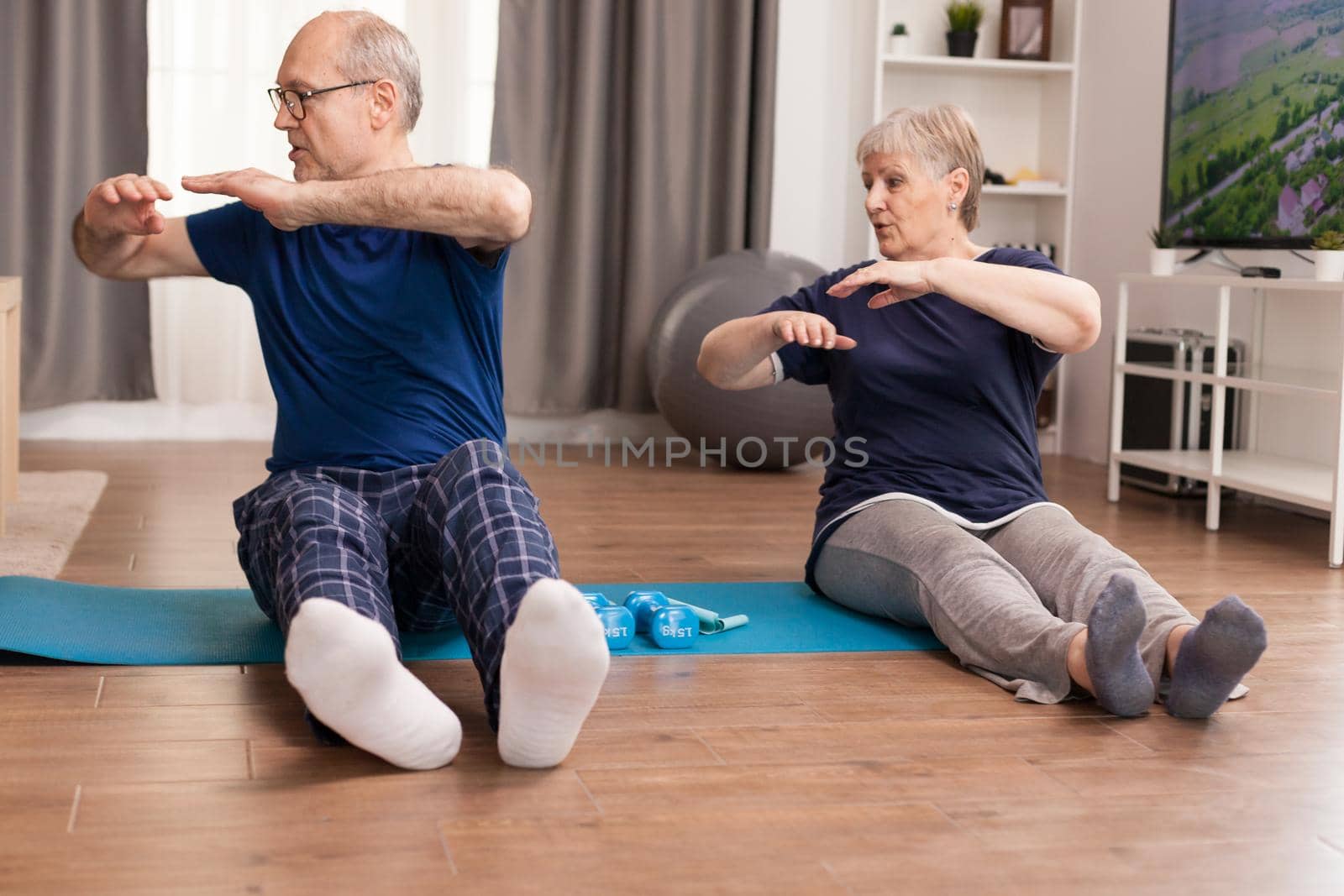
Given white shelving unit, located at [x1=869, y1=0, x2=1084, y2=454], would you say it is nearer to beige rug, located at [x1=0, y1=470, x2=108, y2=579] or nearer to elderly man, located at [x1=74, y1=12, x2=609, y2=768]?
beige rug, located at [x1=0, y1=470, x2=108, y2=579]

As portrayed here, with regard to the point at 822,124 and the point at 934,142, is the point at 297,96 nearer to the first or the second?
the point at 934,142

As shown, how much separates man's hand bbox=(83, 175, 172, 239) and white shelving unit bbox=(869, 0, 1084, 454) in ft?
10.7

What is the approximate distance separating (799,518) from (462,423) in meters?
1.62

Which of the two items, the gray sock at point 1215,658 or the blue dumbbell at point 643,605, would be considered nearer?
the gray sock at point 1215,658

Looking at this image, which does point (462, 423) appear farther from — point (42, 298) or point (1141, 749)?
point (42, 298)

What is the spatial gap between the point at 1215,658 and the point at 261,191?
1273 mm

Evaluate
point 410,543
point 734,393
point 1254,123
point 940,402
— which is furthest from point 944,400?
point 1254,123

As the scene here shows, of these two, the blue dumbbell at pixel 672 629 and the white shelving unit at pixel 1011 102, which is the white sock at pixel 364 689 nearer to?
the blue dumbbell at pixel 672 629

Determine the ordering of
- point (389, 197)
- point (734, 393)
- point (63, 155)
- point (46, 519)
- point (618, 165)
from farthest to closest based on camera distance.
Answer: point (618, 165) < point (63, 155) < point (734, 393) < point (46, 519) < point (389, 197)

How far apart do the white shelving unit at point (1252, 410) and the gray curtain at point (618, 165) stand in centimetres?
144

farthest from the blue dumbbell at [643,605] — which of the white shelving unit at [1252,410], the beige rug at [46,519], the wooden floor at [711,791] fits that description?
the white shelving unit at [1252,410]

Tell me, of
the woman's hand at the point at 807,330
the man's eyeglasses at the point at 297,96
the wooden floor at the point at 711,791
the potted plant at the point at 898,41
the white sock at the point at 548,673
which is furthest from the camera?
the potted plant at the point at 898,41

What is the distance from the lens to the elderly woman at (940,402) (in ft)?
6.63

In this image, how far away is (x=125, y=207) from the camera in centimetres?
190
